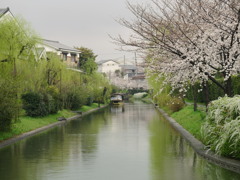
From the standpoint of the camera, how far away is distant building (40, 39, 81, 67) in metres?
55.2

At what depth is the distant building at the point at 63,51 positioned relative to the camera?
2173 inches

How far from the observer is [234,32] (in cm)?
1290

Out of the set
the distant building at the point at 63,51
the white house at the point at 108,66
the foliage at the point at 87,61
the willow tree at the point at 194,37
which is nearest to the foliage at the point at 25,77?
the willow tree at the point at 194,37

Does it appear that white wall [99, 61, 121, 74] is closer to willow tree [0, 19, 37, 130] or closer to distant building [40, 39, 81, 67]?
distant building [40, 39, 81, 67]

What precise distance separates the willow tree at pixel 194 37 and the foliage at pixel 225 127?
152 cm

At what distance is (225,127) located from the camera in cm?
1103

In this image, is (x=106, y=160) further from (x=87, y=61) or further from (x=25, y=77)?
(x=87, y=61)

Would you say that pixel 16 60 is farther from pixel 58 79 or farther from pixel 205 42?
pixel 205 42

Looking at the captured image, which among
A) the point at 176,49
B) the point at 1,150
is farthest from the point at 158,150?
the point at 1,150

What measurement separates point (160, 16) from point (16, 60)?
1358 cm

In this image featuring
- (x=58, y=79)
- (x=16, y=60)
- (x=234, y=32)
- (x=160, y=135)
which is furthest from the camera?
(x=58, y=79)

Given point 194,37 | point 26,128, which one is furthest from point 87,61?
point 194,37

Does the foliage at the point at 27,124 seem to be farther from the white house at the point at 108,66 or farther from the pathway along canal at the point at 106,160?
the white house at the point at 108,66

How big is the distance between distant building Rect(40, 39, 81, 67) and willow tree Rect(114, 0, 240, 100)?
40.9 metres
